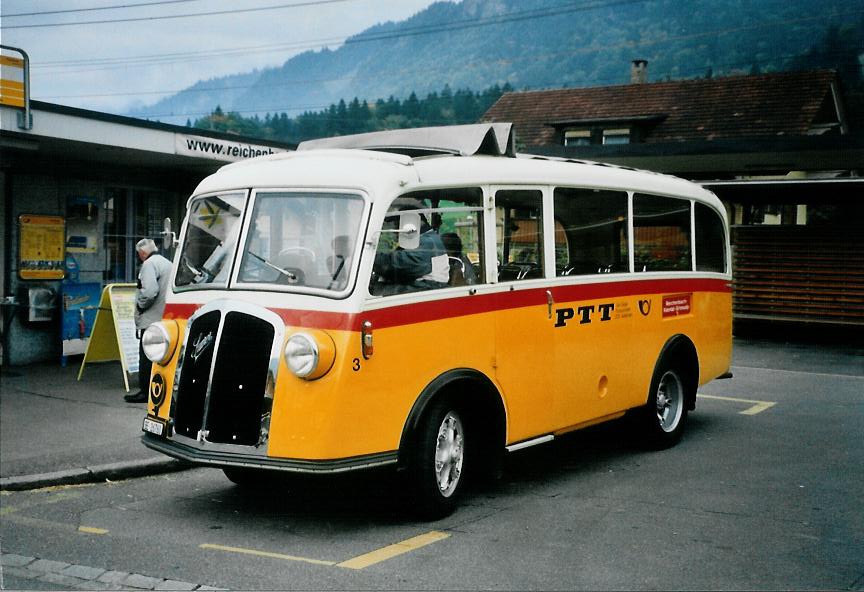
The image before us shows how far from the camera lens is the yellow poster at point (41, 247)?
12930 millimetres

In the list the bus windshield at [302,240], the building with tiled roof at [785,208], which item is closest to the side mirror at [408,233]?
the bus windshield at [302,240]

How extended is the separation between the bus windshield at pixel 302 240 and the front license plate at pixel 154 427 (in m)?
1.15

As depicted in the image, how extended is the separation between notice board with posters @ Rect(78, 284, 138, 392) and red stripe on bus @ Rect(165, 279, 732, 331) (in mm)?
5052

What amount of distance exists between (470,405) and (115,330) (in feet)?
21.1

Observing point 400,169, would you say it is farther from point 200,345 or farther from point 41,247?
point 41,247

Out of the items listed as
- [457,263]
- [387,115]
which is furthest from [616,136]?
[457,263]

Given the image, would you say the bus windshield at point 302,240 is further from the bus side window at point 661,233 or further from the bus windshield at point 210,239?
the bus side window at point 661,233

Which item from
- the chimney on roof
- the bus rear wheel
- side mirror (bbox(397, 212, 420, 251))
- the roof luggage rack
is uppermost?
the chimney on roof

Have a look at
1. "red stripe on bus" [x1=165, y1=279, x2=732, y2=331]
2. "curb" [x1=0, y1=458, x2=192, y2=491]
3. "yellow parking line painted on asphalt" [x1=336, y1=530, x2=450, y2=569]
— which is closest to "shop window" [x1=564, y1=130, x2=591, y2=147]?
"red stripe on bus" [x1=165, y1=279, x2=732, y2=331]

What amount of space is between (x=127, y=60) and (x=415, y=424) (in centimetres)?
792

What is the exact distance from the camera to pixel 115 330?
11992 mm

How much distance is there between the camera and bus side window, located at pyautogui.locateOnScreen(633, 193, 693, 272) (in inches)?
352

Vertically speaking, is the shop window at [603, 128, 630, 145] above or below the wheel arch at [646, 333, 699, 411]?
above

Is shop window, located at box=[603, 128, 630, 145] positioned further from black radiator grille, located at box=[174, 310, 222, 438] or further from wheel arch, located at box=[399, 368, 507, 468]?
black radiator grille, located at box=[174, 310, 222, 438]
